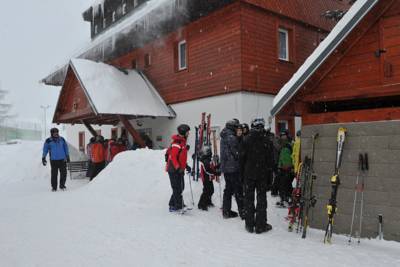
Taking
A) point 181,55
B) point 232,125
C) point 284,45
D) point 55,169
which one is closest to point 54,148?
point 55,169

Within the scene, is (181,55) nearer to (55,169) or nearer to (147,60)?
(147,60)

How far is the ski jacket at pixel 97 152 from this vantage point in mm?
13508

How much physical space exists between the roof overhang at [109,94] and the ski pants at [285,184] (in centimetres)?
741

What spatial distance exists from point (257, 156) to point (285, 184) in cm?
239

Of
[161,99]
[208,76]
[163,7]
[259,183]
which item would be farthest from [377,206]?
[161,99]

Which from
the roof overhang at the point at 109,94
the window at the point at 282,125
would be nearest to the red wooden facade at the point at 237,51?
the roof overhang at the point at 109,94

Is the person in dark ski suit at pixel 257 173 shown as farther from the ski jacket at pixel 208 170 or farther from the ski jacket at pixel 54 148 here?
the ski jacket at pixel 54 148

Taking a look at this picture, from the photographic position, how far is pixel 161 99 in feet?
53.1

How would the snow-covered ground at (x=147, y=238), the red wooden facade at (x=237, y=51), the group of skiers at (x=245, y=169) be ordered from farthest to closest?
the red wooden facade at (x=237, y=51)
the group of skiers at (x=245, y=169)
the snow-covered ground at (x=147, y=238)

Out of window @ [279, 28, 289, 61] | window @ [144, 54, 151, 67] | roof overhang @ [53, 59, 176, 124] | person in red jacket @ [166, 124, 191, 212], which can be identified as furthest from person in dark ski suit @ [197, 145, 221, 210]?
window @ [144, 54, 151, 67]

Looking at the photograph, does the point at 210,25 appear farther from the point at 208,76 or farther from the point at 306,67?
the point at 306,67

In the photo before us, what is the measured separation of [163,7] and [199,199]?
760 cm

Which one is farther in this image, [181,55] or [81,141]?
[81,141]

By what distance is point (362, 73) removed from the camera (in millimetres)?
6801
